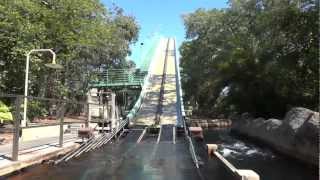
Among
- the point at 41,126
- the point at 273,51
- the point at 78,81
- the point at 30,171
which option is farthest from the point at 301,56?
the point at 78,81

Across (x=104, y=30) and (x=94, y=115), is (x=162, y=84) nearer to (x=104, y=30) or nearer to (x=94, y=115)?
(x=104, y=30)

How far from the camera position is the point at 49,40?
31875 mm

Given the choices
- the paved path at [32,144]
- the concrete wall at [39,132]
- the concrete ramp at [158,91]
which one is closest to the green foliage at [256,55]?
the concrete ramp at [158,91]

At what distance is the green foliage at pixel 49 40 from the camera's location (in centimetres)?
2797

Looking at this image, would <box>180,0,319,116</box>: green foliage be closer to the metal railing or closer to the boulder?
the boulder

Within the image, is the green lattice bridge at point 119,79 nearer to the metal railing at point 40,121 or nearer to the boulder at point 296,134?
the metal railing at point 40,121

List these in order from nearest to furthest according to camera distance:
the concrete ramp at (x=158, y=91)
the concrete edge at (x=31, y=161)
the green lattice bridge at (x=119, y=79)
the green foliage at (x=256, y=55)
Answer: the concrete edge at (x=31, y=161), the green foliage at (x=256, y=55), the concrete ramp at (x=158, y=91), the green lattice bridge at (x=119, y=79)

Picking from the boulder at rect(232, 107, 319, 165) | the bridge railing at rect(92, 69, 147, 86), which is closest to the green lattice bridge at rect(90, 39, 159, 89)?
the bridge railing at rect(92, 69, 147, 86)

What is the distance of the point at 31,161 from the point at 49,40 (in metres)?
16.9

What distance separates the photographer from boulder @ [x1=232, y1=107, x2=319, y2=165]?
18.9 m

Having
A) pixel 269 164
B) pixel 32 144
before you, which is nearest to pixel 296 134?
pixel 269 164

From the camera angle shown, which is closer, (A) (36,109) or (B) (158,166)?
(B) (158,166)

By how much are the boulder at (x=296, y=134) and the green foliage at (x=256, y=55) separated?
289 centimetres

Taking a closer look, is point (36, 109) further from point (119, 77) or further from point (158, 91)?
point (119, 77)
